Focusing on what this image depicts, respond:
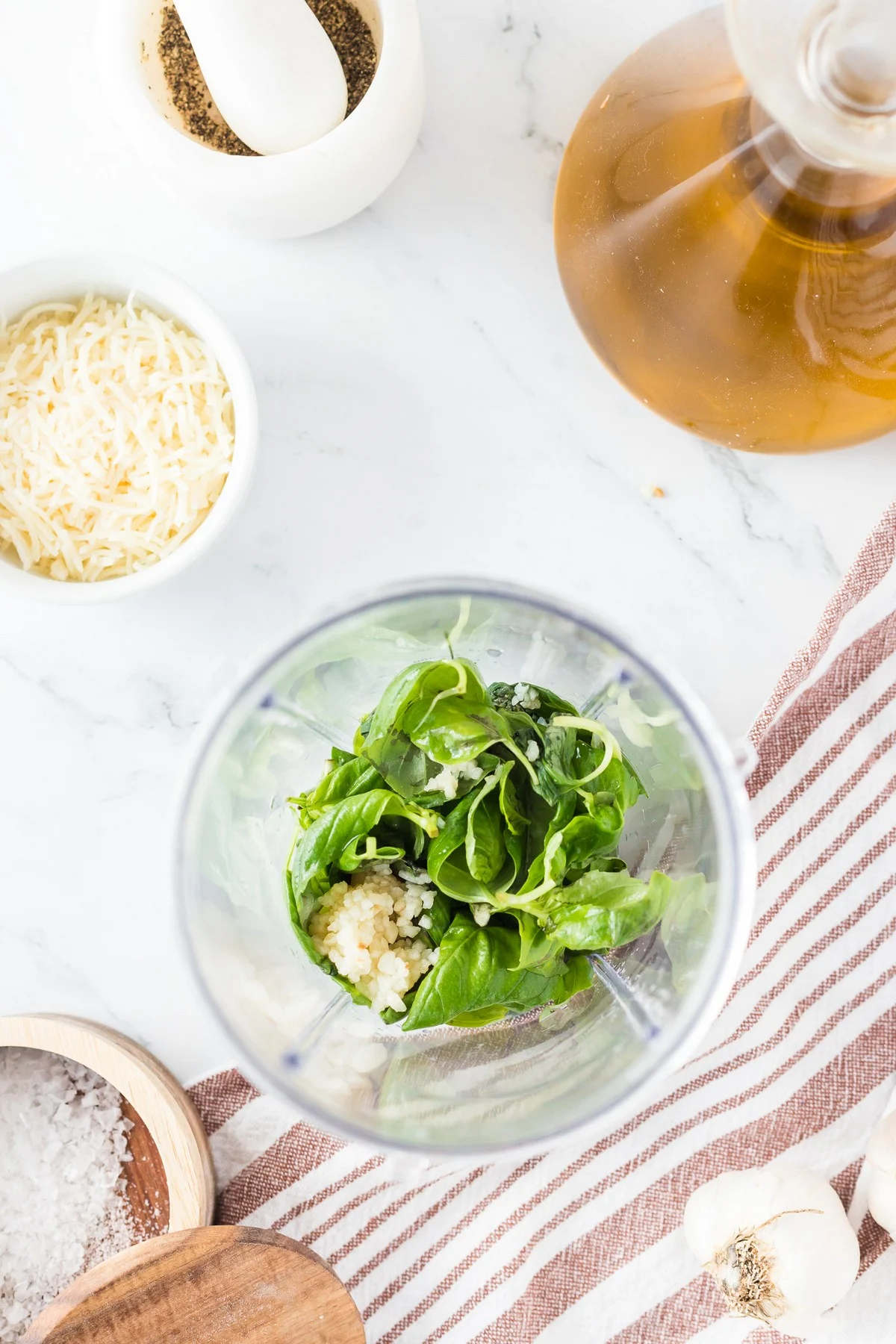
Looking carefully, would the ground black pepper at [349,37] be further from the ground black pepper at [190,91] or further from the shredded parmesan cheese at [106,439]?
the shredded parmesan cheese at [106,439]

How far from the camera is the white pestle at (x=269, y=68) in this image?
32.0 inches

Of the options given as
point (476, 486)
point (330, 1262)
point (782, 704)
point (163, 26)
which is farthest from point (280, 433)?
point (330, 1262)

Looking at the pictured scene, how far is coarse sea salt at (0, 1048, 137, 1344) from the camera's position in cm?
97

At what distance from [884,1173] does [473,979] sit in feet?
1.36

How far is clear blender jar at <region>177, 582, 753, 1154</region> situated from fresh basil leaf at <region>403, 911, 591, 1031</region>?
0.06 m

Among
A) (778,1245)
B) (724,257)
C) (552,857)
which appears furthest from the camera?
(778,1245)

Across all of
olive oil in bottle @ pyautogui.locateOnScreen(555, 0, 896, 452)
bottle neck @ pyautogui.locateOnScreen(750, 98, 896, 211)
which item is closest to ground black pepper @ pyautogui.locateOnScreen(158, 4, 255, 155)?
olive oil in bottle @ pyautogui.locateOnScreen(555, 0, 896, 452)

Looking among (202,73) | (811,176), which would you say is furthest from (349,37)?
(811,176)

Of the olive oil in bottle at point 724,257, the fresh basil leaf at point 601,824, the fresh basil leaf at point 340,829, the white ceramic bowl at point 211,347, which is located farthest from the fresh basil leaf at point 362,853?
the olive oil in bottle at point 724,257

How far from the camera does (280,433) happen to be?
0.98m

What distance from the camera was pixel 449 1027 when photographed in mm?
821

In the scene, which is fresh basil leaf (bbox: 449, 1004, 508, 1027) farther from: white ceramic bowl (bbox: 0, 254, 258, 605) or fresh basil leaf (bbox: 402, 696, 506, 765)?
white ceramic bowl (bbox: 0, 254, 258, 605)

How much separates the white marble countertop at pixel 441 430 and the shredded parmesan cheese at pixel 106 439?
7 cm

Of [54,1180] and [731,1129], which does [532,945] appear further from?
[54,1180]
